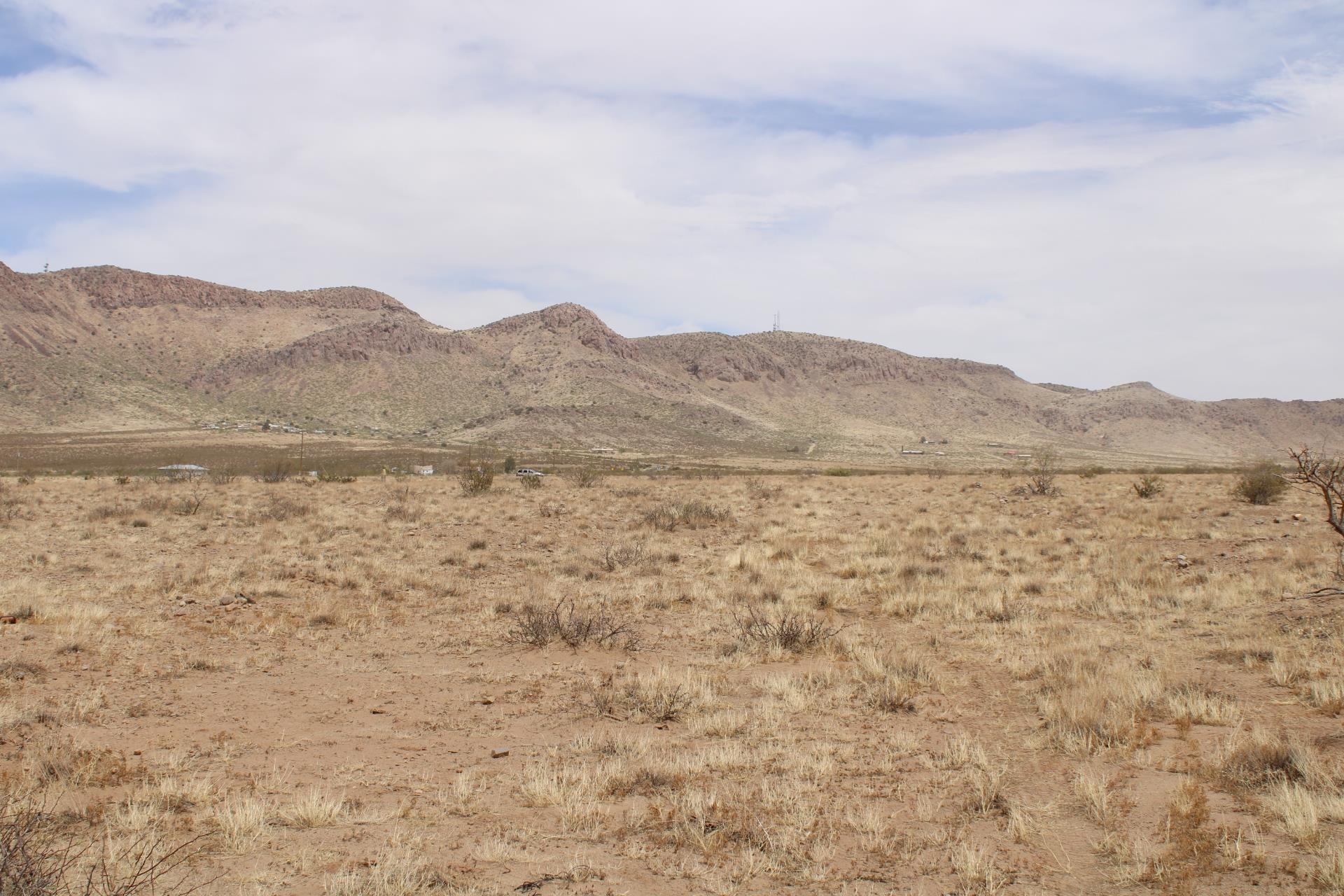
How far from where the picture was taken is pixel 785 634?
10.2 meters

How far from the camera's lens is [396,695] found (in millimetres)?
8609

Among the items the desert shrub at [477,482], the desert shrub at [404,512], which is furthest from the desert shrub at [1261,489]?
the desert shrub at [477,482]

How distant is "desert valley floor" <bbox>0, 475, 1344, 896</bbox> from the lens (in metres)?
5.05

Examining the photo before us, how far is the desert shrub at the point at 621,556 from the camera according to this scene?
16.2m

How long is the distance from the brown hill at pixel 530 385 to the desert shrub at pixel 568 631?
68.6m

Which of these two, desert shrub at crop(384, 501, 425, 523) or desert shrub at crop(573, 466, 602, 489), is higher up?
desert shrub at crop(573, 466, 602, 489)

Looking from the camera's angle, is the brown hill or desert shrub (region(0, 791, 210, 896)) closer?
desert shrub (region(0, 791, 210, 896))

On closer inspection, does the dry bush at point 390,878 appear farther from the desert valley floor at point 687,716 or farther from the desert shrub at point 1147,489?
the desert shrub at point 1147,489

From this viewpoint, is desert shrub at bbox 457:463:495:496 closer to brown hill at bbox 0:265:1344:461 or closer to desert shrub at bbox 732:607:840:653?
desert shrub at bbox 732:607:840:653

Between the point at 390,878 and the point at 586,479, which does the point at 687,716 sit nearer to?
the point at 390,878

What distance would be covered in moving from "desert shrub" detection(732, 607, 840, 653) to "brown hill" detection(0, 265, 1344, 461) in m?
69.4

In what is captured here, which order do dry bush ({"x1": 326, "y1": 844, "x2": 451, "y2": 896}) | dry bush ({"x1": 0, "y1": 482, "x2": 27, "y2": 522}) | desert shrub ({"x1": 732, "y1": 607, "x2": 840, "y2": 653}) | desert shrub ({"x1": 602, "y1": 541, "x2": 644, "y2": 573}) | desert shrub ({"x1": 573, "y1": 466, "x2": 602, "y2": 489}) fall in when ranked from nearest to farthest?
dry bush ({"x1": 326, "y1": 844, "x2": 451, "y2": 896})
desert shrub ({"x1": 732, "y1": 607, "x2": 840, "y2": 653})
desert shrub ({"x1": 602, "y1": 541, "x2": 644, "y2": 573})
dry bush ({"x1": 0, "y1": 482, "x2": 27, "y2": 522})
desert shrub ({"x1": 573, "y1": 466, "x2": 602, "y2": 489})

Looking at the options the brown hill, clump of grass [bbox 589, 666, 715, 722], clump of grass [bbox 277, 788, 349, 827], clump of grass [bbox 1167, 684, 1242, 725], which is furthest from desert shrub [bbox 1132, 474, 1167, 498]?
the brown hill

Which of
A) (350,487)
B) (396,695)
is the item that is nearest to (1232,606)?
(396,695)
